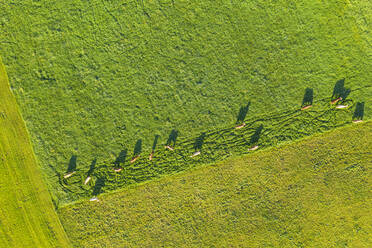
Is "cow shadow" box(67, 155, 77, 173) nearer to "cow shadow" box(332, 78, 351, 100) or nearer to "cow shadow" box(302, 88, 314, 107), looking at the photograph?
"cow shadow" box(302, 88, 314, 107)

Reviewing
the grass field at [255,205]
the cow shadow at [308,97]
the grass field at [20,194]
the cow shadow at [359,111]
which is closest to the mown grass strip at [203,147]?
the cow shadow at [359,111]

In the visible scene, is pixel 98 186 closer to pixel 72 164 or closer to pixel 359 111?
pixel 72 164

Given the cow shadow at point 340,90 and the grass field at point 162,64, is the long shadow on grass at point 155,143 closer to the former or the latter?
the grass field at point 162,64

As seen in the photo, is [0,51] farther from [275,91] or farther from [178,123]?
[275,91]

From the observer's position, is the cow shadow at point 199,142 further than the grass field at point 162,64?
Yes

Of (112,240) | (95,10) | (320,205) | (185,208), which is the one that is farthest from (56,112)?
(320,205)

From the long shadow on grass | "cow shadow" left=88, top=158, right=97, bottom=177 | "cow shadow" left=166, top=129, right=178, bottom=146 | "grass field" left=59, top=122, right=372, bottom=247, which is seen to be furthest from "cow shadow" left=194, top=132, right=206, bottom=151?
"cow shadow" left=88, top=158, right=97, bottom=177
